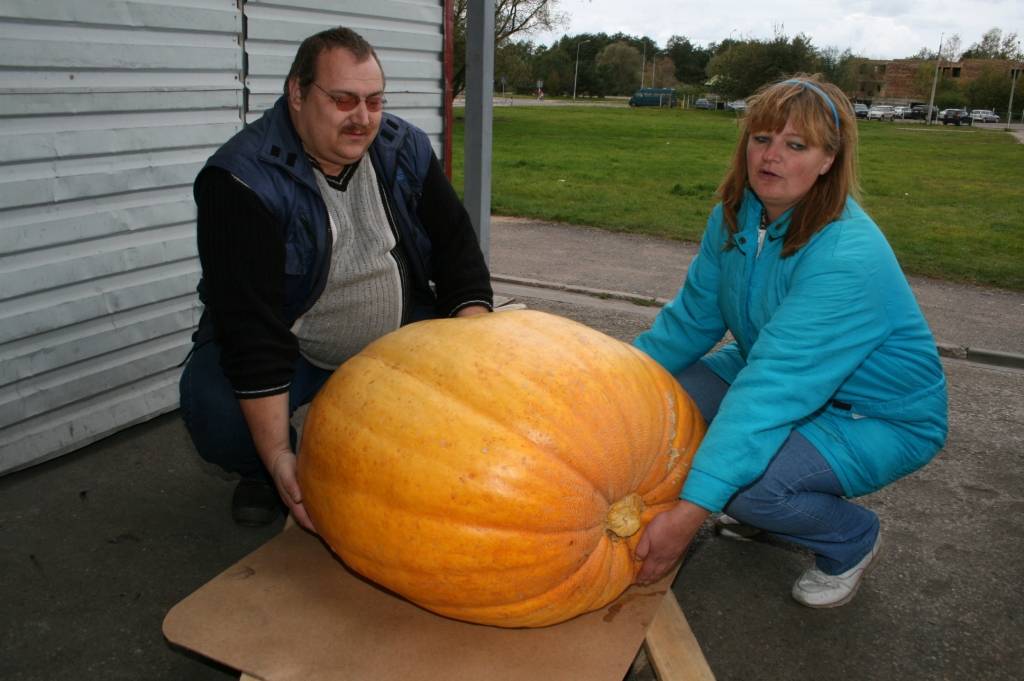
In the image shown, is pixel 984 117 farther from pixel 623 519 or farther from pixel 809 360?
pixel 623 519

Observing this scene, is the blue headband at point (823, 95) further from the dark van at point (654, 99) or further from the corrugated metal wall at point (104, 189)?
the dark van at point (654, 99)

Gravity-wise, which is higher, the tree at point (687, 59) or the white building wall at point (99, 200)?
the tree at point (687, 59)

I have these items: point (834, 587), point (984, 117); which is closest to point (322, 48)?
point (834, 587)

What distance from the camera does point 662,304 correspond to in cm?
595

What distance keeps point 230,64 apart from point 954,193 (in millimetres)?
13606

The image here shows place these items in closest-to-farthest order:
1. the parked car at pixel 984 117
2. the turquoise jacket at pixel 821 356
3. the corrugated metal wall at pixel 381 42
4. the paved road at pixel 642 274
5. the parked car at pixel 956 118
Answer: the turquoise jacket at pixel 821 356 < the corrugated metal wall at pixel 381 42 < the paved road at pixel 642 274 < the parked car at pixel 956 118 < the parked car at pixel 984 117

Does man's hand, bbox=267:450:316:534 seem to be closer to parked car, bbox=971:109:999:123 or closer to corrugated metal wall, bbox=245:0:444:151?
corrugated metal wall, bbox=245:0:444:151

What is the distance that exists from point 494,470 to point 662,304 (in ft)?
14.4

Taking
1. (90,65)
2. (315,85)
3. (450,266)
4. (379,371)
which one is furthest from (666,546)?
(90,65)

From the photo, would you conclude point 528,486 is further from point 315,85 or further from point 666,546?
point 315,85

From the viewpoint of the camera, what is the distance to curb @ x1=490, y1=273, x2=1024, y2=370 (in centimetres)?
506

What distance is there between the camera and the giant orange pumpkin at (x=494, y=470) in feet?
5.74

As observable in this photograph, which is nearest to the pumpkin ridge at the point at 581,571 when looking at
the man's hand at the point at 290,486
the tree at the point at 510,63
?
the man's hand at the point at 290,486

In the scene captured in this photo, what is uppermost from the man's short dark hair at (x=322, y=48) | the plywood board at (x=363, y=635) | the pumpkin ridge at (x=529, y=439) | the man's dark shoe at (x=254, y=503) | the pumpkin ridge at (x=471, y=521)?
the man's short dark hair at (x=322, y=48)
